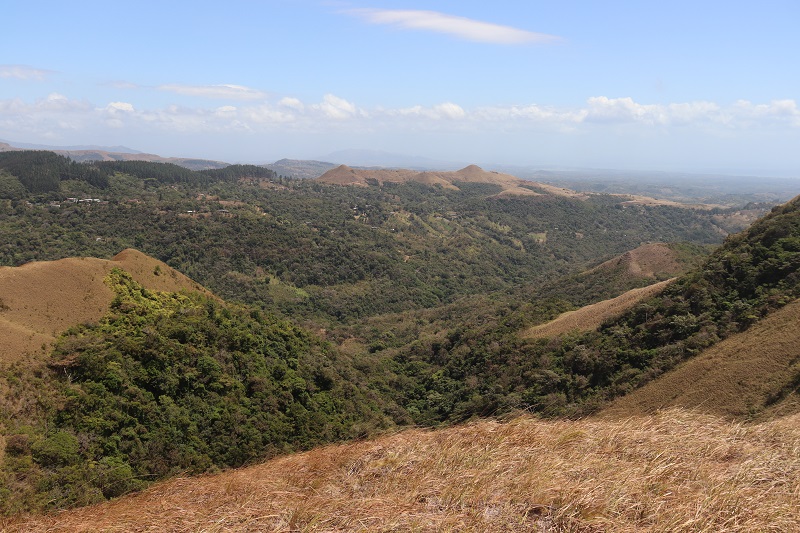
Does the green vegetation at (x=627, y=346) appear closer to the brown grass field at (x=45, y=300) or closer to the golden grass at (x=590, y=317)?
the golden grass at (x=590, y=317)

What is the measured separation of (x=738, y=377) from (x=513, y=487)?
19.2 metres

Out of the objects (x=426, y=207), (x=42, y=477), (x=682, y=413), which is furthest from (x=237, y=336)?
(x=426, y=207)

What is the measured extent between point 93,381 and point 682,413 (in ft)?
79.2

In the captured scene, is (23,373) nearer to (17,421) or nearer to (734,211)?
(17,421)

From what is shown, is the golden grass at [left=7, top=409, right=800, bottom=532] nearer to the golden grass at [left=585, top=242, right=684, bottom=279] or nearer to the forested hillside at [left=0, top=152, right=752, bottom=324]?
the golden grass at [left=585, top=242, right=684, bottom=279]

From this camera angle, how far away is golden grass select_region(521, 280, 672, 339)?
3719 cm

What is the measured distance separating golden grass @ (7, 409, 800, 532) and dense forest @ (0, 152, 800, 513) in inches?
202

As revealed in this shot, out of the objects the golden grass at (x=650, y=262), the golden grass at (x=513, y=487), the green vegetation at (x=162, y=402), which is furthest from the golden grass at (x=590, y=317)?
the golden grass at (x=513, y=487)

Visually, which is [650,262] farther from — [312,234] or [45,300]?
→ [312,234]

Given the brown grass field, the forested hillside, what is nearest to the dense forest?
Result: the forested hillside

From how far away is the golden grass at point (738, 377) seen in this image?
17.5 metres

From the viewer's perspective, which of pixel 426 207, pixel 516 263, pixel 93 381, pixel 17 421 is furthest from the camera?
pixel 426 207

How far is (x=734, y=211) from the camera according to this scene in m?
190

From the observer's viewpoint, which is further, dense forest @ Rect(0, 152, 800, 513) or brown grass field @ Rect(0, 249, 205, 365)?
brown grass field @ Rect(0, 249, 205, 365)
